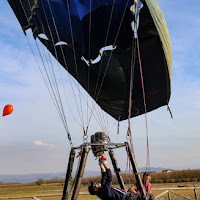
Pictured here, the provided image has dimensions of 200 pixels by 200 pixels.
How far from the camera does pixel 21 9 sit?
28.6 ft

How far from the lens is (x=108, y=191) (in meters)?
5.65

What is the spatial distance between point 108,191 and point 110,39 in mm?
5277

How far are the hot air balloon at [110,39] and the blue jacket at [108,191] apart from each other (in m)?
1.17

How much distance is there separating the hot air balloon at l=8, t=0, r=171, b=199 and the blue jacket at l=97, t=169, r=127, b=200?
1.17 m

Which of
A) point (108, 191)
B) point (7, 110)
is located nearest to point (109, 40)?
point (7, 110)

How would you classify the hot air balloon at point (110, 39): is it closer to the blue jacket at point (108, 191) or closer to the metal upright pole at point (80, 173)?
the metal upright pole at point (80, 173)

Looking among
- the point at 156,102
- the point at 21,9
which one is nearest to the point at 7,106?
the point at 21,9

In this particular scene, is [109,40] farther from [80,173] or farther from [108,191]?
[108,191]

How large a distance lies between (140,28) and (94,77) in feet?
9.09

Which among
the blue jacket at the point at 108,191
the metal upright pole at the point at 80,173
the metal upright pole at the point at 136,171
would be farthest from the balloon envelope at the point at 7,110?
the blue jacket at the point at 108,191

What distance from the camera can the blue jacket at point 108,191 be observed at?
5672mm

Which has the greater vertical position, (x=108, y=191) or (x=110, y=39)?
(x=110, y=39)

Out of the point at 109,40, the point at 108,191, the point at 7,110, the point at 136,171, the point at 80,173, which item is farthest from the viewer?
the point at 109,40

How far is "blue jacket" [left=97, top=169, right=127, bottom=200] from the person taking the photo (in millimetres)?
5672
